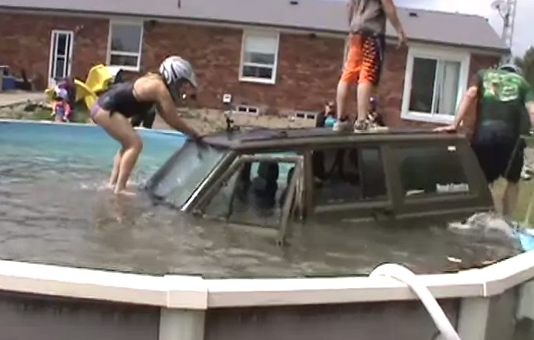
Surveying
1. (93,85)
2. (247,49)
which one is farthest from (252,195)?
(247,49)

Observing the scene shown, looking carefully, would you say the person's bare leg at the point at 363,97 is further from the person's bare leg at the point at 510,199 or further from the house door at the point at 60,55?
the house door at the point at 60,55

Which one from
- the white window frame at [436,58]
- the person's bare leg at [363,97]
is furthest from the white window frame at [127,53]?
the person's bare leg at [363,97]

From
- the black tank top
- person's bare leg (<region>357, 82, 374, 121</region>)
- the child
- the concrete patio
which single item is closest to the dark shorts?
person's bare leg (<region>357, 82, 374, 121</region>)

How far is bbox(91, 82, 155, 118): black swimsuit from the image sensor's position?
856 cm

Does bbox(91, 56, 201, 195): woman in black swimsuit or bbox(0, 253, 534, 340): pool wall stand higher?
bbox(91, 56, 201, 195): woman in black swimsuit

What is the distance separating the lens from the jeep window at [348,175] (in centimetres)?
730

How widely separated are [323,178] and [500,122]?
230 centimetres

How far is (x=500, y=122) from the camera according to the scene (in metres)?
8.82

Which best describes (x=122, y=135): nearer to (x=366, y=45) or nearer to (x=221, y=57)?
(x=366, y=45)

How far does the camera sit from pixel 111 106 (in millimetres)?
8633

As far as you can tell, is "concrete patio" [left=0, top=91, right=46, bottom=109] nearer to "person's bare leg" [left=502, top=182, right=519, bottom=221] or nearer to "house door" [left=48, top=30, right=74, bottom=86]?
"house door" [left=48, top=30, right=74, bottom=86]

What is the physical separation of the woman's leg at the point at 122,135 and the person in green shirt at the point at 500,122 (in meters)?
2.86

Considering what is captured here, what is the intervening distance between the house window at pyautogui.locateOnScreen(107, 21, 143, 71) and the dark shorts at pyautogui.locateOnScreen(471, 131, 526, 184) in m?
24.2

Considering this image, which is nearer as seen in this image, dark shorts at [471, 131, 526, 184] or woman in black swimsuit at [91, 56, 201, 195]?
woman in black swimsuit at [91, 56, 201, 195]
